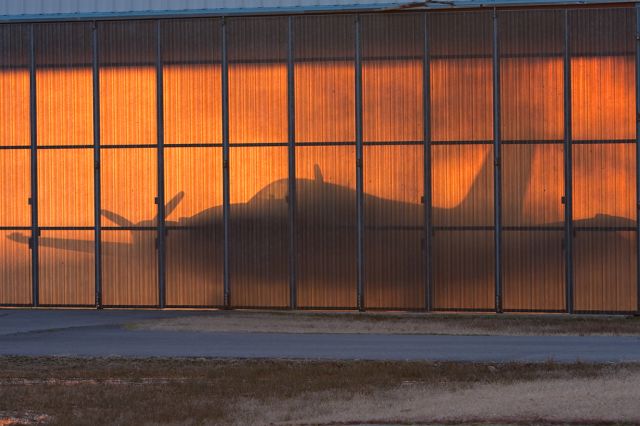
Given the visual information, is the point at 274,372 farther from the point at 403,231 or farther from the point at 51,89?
the point at 51,89

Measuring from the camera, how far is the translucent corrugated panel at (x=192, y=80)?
2434 cm

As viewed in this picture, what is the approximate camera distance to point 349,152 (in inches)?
944

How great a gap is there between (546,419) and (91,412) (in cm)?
463

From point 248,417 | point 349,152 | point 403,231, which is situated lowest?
point 248,417

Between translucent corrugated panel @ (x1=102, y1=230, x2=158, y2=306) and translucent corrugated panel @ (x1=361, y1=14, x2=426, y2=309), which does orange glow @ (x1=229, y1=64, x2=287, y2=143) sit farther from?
translucent corrugated panel @ (x1=102, y1=230, x2=158, y2=306)

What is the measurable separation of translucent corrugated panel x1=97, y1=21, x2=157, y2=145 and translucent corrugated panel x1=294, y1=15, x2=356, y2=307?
9.70 ft

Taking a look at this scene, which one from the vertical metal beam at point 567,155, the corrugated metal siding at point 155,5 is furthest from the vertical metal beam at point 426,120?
the vertical metal beam at point 567,155

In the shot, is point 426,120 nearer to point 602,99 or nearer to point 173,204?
point 602,99

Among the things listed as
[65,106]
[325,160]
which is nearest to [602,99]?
[325,160]

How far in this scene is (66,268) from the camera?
25.0 meters

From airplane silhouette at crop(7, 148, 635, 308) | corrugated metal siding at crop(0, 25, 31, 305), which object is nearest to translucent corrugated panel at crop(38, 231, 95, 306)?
airplane silhouette at crop(7, 148, 635, 308)

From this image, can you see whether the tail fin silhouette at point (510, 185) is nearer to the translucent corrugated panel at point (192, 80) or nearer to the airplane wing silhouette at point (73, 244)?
the translucent corrugated panel at point (192, 80)

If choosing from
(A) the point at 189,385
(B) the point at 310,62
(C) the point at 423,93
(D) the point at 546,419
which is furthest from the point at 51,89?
(D) the point at 546,419

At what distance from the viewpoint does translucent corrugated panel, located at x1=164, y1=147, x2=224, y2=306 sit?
24484 mm
